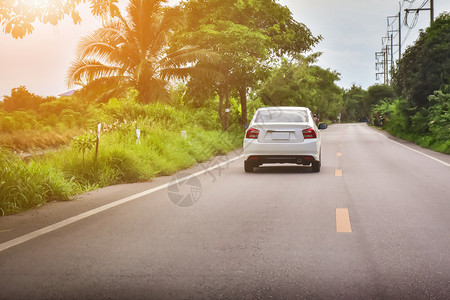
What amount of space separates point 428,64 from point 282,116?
21.4m

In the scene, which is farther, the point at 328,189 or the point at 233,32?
the point at 233,32

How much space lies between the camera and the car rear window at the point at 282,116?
15.2 m

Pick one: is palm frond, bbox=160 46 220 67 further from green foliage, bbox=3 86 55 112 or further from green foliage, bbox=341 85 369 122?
green foliage, bbox=341 85 369 122

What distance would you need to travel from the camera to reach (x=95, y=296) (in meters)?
4.46

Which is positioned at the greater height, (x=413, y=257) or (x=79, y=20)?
(x=79, y=20)

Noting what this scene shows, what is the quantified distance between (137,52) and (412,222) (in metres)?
24.6

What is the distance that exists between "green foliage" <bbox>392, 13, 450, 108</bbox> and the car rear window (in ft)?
59.0

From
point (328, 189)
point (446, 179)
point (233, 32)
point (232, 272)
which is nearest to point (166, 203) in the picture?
point (328, 189)

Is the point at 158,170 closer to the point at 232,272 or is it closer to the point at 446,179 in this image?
the point at 446,179

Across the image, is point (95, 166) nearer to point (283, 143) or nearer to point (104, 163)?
point (104, 163)

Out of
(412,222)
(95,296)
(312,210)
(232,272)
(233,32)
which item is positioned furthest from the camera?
(233,32)

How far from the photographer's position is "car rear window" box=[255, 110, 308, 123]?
15191mm

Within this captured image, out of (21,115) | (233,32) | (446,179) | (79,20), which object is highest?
(233,32)

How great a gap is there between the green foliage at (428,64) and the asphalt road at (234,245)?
938 inches
